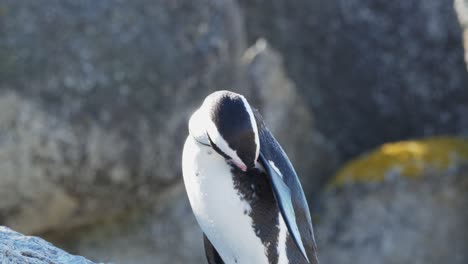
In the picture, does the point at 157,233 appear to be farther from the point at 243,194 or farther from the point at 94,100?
the point at 243,194

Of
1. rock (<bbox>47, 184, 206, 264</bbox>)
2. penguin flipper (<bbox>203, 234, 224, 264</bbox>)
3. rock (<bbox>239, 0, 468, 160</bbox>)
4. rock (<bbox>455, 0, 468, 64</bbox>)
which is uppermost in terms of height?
rock (<bbox>239, 0, 468, 160</bbox>)

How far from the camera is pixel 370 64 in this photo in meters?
7.54

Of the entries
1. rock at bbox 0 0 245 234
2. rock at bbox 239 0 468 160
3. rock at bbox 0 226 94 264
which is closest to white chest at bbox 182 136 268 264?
rock at bbox 0 226 94 264

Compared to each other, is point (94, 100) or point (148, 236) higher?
point (94, 100)

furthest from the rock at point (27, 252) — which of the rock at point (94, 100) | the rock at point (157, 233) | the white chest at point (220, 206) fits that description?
the rock at point (157, 233)

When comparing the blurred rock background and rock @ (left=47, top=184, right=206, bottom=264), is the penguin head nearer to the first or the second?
the blurred rock background

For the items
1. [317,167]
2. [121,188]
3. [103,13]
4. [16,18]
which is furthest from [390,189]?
[16,18]

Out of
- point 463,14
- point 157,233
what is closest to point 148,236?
point 157,233

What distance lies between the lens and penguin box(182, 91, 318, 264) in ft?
12.0

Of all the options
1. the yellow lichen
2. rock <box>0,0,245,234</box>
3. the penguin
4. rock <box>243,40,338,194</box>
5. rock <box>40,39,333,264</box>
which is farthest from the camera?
rock <box>243,40,338,194</box>

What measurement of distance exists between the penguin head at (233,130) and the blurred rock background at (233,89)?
2.74 metres

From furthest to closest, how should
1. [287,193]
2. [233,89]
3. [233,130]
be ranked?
[233,89]
[287,193]
[233,130]

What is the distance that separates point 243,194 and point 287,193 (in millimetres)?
196

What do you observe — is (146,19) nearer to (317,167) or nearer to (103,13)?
(103,13)
